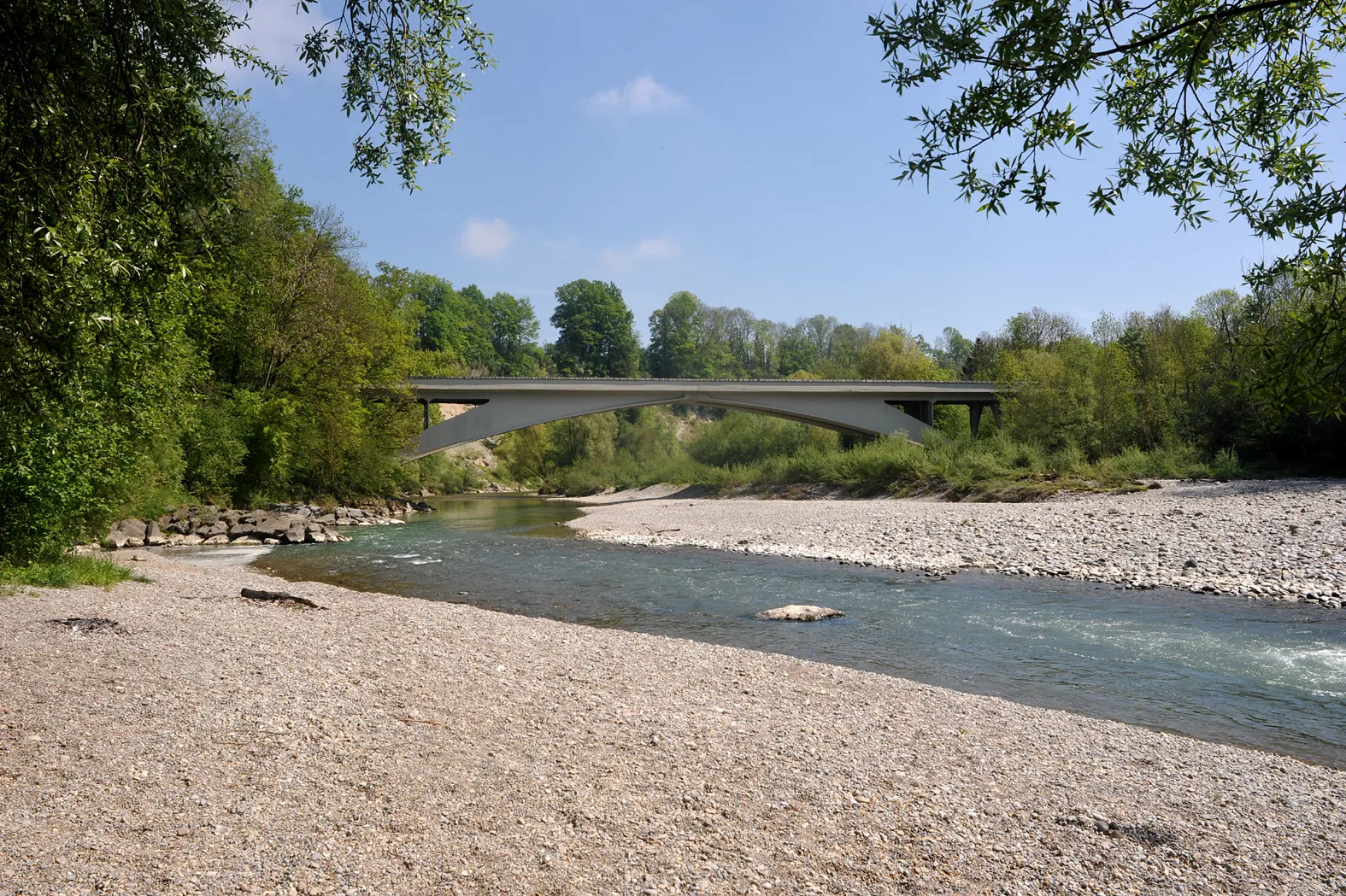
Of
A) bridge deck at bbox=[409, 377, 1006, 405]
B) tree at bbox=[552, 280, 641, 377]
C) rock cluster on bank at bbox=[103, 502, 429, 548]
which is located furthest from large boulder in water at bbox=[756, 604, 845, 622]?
tree at bbox=[552, 280, 641, 377]

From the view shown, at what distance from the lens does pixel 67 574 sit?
11.6 meters

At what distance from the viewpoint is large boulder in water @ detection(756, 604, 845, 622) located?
12.2 m

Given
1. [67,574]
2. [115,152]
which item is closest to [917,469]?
[67,574]

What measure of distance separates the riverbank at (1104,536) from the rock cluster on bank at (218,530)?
29.9ft

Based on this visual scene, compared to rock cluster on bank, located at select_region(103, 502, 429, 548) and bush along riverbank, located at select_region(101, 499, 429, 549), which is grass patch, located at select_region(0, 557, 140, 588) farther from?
rock cluster on bank, located at select_region(103, 502, 429, 548)

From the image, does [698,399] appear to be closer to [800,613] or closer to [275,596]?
[800,613]

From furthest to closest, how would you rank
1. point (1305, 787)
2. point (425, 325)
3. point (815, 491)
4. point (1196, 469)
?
point (425, 325)
point (815, 491)
point (1196, 469)
point (1305, 787)

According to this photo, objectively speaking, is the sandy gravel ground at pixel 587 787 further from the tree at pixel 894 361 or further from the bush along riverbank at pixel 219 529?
the tree at pixel 894 361

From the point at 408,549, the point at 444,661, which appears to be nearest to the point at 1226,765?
the point at 444,661

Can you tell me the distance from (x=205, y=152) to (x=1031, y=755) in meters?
7.34

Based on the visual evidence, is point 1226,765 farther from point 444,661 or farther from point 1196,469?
point 1196,469

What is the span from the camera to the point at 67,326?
5082 mm

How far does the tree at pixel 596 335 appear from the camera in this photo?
106 metres

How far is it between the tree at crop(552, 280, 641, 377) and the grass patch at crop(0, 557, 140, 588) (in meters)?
92.2
